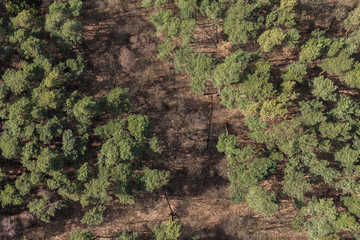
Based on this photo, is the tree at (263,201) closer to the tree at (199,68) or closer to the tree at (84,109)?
the tree at (199,68)

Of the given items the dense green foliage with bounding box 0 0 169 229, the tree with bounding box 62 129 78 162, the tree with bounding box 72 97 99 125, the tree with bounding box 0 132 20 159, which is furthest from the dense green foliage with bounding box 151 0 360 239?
the tree with bounding box 0 132 20 159

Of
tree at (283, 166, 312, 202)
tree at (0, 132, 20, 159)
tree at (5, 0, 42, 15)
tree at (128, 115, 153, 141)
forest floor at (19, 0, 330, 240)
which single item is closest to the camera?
tree at (283, 166, 312, 202)

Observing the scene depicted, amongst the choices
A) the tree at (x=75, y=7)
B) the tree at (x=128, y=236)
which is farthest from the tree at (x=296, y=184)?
the tree at (x=75, y=7)

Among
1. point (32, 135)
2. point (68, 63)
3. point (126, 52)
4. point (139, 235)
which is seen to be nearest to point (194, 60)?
point (126, 52)

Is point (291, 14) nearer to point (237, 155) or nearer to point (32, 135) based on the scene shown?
point (237, 155)

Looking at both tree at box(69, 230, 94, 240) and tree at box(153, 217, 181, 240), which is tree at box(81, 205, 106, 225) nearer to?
tree at box(69, 230, 94, 240)
